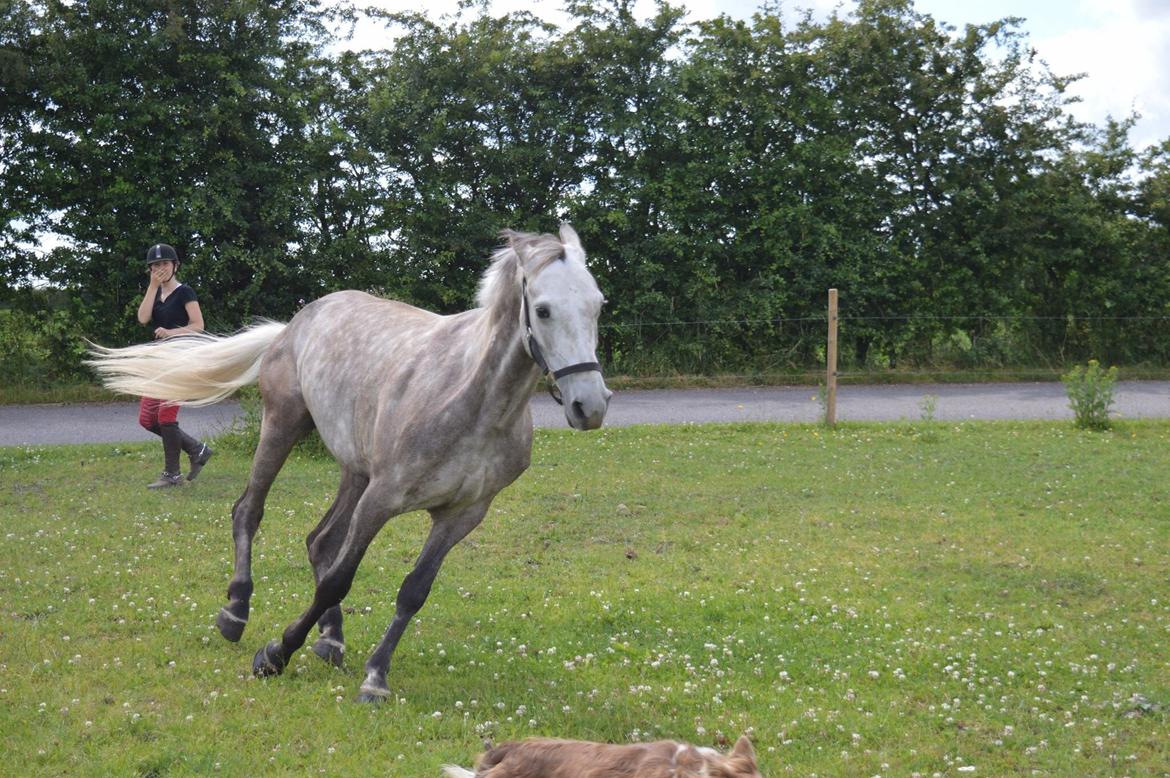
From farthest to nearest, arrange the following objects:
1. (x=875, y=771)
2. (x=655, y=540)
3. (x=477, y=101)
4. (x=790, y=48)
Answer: (x=790, y=48), (x=477, y=101), (x=655, y=540), (x=875, y=771)

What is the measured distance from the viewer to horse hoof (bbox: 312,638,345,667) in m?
5.84

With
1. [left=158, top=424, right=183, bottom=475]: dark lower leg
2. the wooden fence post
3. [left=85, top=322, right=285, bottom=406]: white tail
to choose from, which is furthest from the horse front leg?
the wooden fence post

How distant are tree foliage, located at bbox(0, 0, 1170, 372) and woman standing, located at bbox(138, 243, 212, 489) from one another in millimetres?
8235

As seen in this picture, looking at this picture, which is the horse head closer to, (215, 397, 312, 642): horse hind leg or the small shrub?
(215, 397, 312, 642): horse hind leg

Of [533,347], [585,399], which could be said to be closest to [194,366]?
[533,347]

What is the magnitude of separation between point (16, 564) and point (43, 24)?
47.3 ft

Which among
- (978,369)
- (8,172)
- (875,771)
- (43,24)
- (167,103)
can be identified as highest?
(43,24)

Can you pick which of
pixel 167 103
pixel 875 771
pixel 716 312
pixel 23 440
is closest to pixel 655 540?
pixel 875 771

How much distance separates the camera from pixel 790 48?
2159cm

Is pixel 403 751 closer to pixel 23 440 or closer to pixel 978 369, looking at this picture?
pixel 23 440

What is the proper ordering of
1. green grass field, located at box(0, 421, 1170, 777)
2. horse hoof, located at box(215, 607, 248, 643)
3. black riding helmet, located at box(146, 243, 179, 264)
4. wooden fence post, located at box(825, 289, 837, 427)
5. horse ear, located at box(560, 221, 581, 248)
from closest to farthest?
green grass field, located at box(0, 421, 1170, 777), horse ear, located at box(560, 221, 581, 248), horse hoof, located at box(215, 607, 248, 643), black riding helmet, located at box(146, 243, 179, 264), wooden fence post, located at box(825, 289, 837, 427)

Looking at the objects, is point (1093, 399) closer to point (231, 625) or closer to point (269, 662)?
point (231, 625)

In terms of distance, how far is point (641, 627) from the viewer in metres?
6.51

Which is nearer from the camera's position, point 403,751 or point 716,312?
point 403,751
